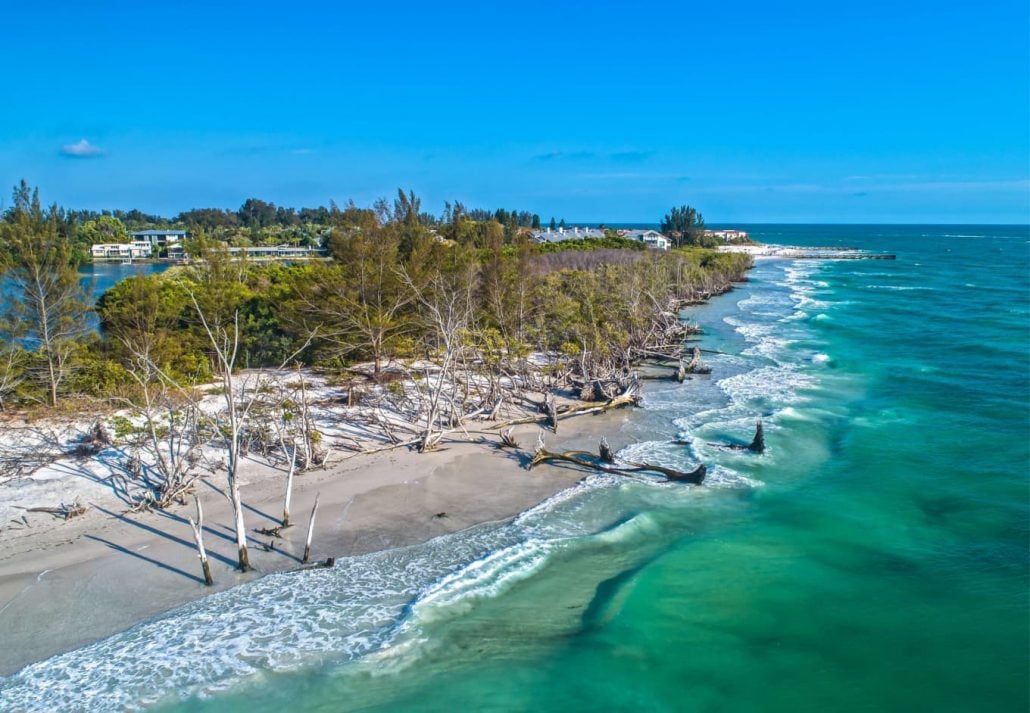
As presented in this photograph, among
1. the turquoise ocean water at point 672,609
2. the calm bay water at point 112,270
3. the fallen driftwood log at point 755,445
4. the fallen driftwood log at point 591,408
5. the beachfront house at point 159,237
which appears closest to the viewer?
the turquoise ocean water at point 672,609

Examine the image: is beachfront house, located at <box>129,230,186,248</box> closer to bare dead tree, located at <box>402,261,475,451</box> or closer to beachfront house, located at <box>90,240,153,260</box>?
beachfront house, located at <box>90,240,153,260</box>

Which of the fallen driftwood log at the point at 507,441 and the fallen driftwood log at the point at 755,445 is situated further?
the fallen driftwood log at the point at 755,445

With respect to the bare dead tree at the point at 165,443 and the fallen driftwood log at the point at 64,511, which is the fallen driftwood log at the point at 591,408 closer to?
the bare dead tree at the point at 165,443

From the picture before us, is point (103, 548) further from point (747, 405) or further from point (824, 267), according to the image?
point (824, 267)

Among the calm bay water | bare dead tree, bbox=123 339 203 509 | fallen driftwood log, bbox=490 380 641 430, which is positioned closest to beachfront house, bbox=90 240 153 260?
the calm bay water

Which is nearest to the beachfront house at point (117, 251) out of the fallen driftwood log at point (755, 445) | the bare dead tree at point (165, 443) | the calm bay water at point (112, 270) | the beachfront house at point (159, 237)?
the calm bay water at point (112, 270)
